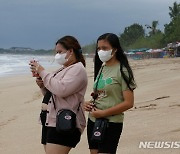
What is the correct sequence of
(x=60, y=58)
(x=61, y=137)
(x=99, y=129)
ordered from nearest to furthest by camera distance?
(x=99, y=129)
(x=61, y=137)
(x=60, y=58)

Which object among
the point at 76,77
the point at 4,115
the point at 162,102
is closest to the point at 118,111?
the point at 76,77

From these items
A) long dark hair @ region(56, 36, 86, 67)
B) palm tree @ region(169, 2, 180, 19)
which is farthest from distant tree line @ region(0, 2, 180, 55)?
long dark hair @ region(56, 36, 86, 67)

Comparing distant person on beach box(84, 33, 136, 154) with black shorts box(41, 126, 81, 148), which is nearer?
distant person on beach box(84, 33, 136, 154)

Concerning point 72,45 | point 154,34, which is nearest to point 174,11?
point 154,34

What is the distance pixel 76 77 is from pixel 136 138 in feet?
7.70

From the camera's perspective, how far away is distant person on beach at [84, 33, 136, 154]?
2893mm

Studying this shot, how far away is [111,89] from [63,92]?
0.37 meters

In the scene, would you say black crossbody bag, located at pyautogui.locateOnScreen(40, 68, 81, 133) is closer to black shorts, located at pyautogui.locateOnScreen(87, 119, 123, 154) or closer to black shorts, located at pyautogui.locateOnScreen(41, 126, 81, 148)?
black shorts, located at pyautogui.locateOnScreen(41, 126, 81, 148)

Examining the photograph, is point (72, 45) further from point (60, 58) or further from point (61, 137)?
point (61, 137)

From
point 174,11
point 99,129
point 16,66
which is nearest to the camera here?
point 99,129

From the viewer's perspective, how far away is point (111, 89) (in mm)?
2922

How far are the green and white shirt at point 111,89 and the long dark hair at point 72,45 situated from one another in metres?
0.34

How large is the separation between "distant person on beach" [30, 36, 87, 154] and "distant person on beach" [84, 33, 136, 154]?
0.10m

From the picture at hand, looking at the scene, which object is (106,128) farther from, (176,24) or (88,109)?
(176,24)
